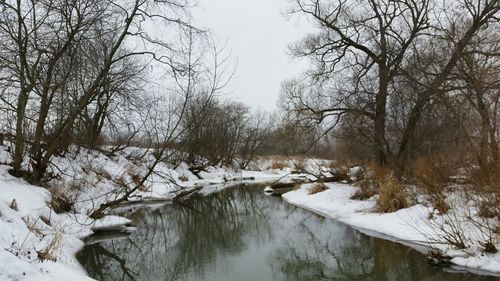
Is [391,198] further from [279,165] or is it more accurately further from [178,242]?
[279,165]

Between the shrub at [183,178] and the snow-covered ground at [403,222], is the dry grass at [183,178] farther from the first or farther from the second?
the snow-covered ground at [403,222]

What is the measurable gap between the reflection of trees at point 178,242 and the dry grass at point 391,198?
3608 millimetres

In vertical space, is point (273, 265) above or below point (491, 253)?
below

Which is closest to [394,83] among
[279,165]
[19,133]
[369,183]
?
[369,183]

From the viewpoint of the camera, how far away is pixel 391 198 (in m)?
13.5

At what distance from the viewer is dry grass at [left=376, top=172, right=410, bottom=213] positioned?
43.5ft

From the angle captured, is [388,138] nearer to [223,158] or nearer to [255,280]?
[255,280]

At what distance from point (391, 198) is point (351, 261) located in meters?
3.74

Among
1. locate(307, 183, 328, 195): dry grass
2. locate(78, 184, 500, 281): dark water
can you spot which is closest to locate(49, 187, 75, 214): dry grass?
locate(78, 184, 500, 281): dark water

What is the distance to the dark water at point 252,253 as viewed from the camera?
943 cm

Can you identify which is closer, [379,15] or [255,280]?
[255,280]

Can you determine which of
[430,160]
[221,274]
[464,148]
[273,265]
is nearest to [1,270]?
[221,274]

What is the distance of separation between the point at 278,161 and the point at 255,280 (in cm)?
3979

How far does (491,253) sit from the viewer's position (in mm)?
8461
